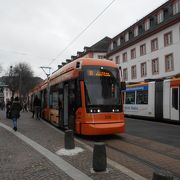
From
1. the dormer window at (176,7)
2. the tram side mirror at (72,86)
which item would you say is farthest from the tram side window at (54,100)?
the dormer window at (176,7)

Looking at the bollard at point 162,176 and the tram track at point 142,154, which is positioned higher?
the bollard at point 162,176

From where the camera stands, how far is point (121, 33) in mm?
57969

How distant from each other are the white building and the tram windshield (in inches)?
1104

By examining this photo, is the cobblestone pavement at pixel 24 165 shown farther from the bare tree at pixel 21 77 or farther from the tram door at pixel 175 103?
the bare tree at pixel 21 77

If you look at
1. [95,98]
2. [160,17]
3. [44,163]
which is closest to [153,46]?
[160,17]

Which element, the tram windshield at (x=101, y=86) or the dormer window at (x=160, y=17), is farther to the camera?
the dormer window at (x=160, y=17)

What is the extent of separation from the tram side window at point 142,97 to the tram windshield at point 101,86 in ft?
40.3

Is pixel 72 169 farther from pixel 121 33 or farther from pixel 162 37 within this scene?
pixel 121 33

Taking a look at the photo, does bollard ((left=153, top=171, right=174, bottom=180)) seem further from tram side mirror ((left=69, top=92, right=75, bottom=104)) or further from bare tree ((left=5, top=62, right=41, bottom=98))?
bare tree ((left=5, top=62, right=41, bottom=98))

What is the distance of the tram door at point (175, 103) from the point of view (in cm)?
2166

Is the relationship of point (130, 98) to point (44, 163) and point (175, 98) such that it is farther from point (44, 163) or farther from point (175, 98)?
point (44, 163)

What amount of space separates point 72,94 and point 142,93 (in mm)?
13169

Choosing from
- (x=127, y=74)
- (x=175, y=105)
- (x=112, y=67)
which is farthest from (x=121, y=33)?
(x=112, y=67)

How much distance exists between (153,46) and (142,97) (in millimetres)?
21687
